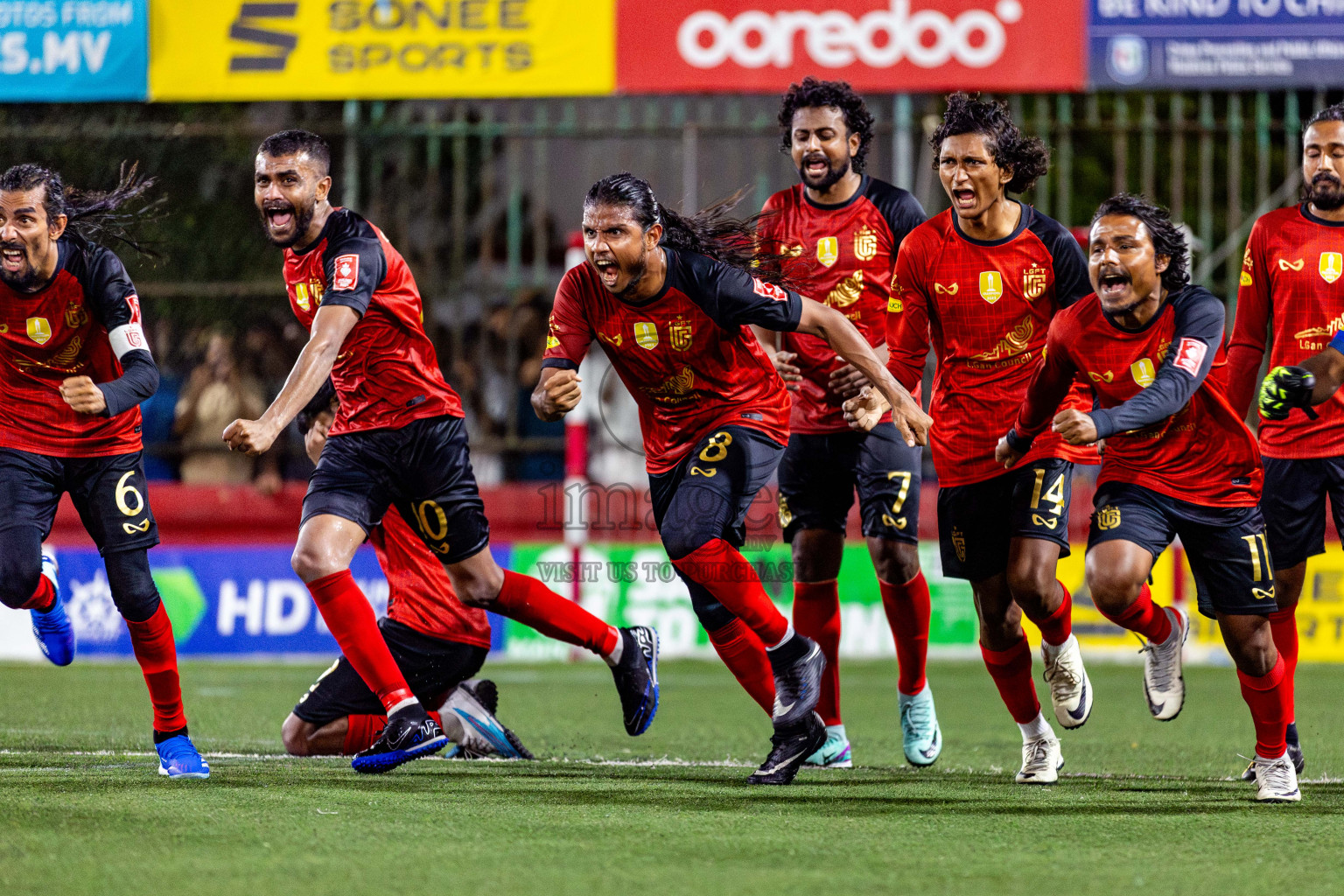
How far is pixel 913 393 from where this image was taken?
6059mm

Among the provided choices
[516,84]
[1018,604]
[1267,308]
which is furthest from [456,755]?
[516,84]

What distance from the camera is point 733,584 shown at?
17.7ft

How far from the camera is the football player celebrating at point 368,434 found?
530cm

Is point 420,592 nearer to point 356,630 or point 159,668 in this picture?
point 356,630

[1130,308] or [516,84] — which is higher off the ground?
[516,84]

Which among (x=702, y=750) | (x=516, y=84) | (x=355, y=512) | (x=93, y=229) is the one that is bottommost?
(x=702, y=750)

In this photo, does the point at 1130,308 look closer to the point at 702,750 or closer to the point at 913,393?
the point at 913,393

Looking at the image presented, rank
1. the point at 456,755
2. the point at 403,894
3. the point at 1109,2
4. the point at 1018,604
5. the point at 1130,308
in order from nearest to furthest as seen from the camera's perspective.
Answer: the point at 403,894
the point at 1130,308
the point at 1018,604
the point at 456,755
the point at 1109,2

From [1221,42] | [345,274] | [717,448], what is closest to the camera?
[345,274]

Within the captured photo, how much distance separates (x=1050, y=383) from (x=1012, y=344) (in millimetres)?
451

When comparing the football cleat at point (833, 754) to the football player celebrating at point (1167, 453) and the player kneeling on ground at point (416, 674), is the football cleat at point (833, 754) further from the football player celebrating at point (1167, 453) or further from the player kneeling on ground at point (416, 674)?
the football player celebrating at point (1167, 453)

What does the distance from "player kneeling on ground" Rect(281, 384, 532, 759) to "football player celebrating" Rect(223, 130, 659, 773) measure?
335 millimetres

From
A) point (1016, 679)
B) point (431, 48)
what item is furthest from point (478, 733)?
point (431, 48)

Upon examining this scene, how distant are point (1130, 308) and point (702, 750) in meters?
2.53
